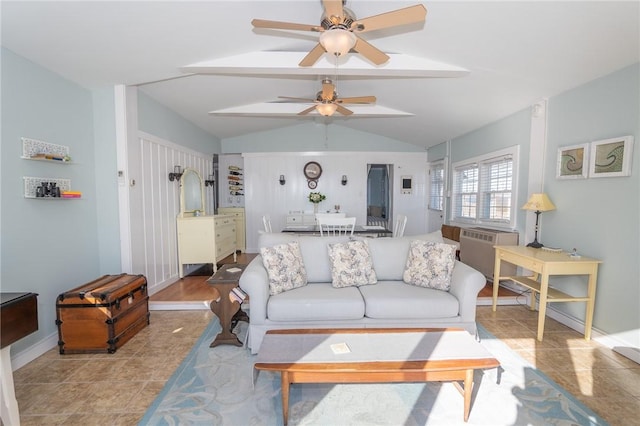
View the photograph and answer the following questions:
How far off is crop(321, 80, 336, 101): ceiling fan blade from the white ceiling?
179 mm

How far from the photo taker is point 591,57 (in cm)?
240

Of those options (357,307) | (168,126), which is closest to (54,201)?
(168,126)

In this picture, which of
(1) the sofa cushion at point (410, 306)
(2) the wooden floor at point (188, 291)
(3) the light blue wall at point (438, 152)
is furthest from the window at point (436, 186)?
(2) the wooden floor at point (188, 291)

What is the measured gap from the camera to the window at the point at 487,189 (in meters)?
3.95

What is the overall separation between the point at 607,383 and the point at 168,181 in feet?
16.5

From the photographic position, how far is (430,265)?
2.72 metres

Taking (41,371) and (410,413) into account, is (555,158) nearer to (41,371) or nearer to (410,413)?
(410,413)

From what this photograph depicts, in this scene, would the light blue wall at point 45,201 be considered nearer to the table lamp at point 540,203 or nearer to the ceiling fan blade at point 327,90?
the ceiling fan blade at point 327,90

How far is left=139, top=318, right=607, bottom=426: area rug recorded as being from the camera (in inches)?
68.1

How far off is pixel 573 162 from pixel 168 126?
4959 millimetres

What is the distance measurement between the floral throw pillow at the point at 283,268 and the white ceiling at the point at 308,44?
73.8 inches

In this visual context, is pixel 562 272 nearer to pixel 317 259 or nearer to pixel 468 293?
pixel 468 293

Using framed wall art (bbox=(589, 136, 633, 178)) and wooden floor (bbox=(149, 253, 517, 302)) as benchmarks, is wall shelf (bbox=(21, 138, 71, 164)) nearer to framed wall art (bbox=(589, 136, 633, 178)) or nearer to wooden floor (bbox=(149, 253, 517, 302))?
wooden floor (bbox=(149, 253, 517, 302))

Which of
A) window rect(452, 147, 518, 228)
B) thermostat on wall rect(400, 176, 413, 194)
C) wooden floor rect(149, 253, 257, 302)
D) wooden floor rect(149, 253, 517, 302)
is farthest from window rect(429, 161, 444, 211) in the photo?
wooden floor rect(149, 253, 257, 302)
